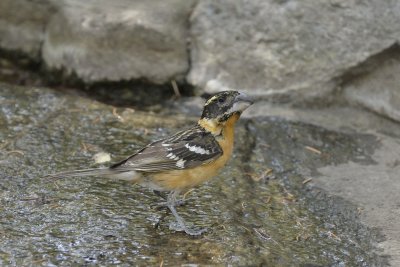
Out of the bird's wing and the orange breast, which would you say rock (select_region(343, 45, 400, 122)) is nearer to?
the bird's wing

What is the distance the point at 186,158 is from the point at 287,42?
8.52 feet

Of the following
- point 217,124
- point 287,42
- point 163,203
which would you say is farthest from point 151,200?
point 287,42

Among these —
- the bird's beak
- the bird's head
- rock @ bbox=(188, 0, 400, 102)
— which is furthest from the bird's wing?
rock @ bbox=(188, 0, 400, 102)

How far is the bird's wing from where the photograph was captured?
5.21 m

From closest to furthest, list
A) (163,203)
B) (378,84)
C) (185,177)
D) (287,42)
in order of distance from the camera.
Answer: (185,177) → (163,203) → (378,84) → (287,42)

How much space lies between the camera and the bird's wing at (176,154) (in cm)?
521

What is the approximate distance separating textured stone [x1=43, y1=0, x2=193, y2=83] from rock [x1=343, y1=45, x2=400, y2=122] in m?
1.91

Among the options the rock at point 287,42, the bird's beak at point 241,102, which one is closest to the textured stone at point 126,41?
the rock at point 287,42

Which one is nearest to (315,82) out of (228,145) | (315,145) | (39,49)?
(315,145)

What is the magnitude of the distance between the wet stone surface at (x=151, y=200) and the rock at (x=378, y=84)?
45 centimetres

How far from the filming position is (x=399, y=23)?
6.99m

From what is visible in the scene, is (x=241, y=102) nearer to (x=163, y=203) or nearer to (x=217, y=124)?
(x=217, y=124)

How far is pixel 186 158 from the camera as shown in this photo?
5.35m

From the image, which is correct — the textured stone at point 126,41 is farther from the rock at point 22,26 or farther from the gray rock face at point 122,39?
the rock at point 22,26
